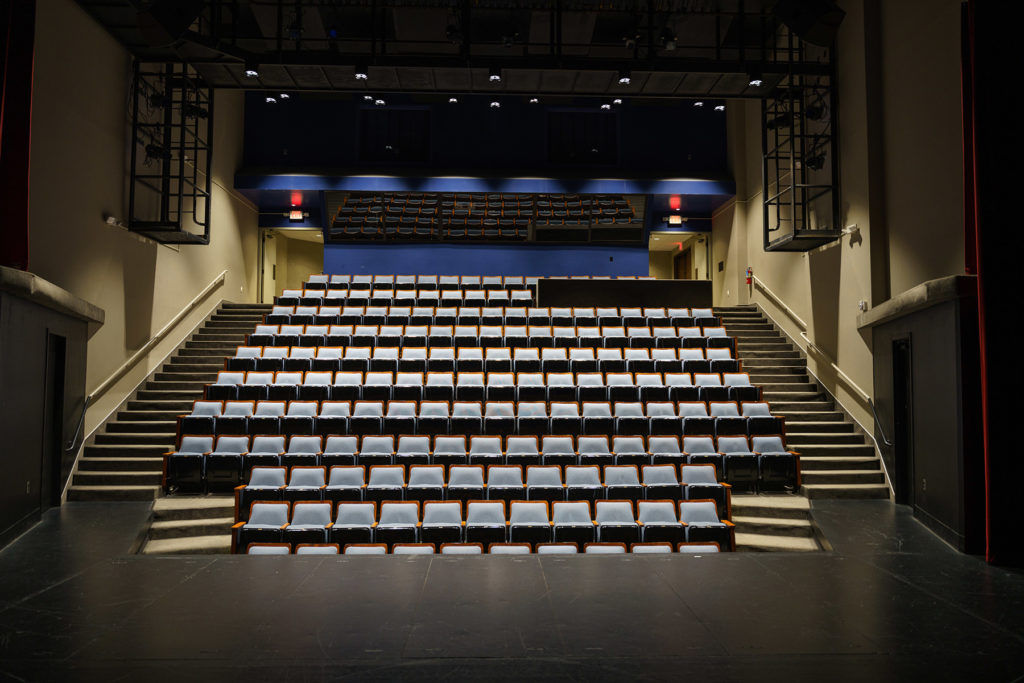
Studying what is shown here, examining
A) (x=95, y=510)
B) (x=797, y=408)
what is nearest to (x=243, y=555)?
(x=95, y=510)

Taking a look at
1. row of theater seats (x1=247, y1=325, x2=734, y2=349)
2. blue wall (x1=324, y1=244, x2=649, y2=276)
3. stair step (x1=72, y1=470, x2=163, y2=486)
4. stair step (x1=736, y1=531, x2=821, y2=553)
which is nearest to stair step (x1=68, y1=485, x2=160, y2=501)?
stair step (x1=72, y1=470, x2=163, y2=486)

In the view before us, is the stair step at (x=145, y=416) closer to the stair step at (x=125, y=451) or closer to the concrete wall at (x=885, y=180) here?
the stair step at (x=125, y=451)

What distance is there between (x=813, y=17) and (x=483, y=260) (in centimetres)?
488

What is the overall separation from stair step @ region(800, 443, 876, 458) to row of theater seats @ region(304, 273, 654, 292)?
2915 millimetres

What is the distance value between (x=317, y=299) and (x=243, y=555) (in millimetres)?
4034

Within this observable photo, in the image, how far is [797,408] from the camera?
5172 mm

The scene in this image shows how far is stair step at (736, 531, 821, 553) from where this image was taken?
3467mm

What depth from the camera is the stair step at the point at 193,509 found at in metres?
3.71

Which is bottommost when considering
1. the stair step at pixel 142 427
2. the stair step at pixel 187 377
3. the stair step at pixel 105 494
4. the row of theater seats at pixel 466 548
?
the row of theater seats at pixel 466 548

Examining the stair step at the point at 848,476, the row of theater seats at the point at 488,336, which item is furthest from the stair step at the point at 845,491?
the row of theater seats at the point at 488,336

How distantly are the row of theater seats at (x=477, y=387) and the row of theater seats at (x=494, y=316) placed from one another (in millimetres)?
1161

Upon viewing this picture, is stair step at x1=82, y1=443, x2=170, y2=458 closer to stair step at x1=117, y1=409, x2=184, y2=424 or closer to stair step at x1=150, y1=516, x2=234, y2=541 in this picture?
stair step at x1=117, y1=409, x2=184, y2=424

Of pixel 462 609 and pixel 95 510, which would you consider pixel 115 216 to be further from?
pixel 462 609

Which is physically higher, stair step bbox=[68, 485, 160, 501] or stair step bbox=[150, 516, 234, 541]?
stair step bbox=[68, 485, 160, 501]
